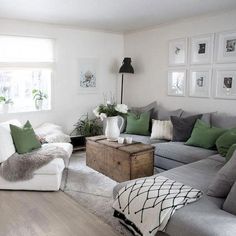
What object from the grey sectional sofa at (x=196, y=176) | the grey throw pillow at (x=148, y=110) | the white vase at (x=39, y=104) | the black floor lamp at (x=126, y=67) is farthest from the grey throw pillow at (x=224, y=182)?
the white vase at (x=39, y=104)

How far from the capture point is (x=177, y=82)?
4.65 metres

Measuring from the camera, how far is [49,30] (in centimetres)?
468

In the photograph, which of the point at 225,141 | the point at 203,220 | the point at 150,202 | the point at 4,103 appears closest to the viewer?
the point at 203,220

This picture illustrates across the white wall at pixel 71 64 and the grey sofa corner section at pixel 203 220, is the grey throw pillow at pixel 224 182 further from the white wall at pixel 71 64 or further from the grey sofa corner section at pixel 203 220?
the white wall at pixel 71 64

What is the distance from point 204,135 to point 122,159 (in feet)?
3.88

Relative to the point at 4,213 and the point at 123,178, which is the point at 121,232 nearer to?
the point at 123,178

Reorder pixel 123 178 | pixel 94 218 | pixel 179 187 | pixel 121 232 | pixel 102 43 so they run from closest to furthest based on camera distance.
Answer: pixel 179 187, pixel 121 232, pixel 94 218, pixel 123 178, pixel 102 43

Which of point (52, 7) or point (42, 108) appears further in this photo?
point (42, 108)

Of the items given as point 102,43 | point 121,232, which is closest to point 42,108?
point 102,43

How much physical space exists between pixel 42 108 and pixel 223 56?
10.3ft

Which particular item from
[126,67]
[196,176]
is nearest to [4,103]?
[126,67]

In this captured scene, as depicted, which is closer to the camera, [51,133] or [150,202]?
[150,202]

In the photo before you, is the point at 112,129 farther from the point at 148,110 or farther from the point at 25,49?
the point at 25,49

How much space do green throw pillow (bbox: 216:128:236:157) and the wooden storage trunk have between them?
828 mm
